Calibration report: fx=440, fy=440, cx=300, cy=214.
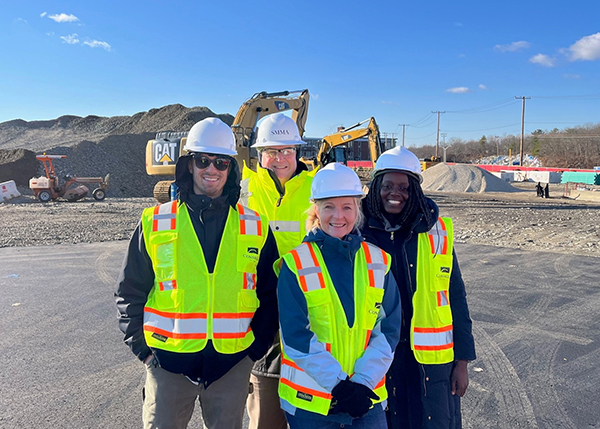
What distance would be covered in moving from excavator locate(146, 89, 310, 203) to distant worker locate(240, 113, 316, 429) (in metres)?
8.92

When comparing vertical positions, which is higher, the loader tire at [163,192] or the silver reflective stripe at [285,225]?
the silver reflective stripe at [285,225]

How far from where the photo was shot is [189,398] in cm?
237

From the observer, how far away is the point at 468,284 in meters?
7.28

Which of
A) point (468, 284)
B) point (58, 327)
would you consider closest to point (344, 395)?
point (58, 327)

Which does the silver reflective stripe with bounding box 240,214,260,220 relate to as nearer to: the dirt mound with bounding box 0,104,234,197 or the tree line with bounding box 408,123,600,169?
the dirt mound with bounding box 0,104,234,197

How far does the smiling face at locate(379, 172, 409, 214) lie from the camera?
2.55 metres

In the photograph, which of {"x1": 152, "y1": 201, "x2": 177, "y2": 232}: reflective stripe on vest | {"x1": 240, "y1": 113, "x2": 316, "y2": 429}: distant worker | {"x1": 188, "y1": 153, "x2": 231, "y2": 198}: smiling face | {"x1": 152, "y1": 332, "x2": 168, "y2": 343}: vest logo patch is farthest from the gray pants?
{"x1": 188, "y1": 153, "x2": 231, "y2": 198}: smiling face

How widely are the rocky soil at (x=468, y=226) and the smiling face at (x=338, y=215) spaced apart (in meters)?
9.45

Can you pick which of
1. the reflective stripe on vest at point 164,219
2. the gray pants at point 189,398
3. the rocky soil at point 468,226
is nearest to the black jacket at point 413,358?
the gray pants at point 189,398

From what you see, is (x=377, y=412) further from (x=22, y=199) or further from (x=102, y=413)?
(x=22, y=199)

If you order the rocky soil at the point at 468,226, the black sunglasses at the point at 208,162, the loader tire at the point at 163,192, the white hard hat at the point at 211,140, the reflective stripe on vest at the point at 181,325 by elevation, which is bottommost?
the rocky soil at the point at 468,226

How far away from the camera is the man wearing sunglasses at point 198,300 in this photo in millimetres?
2291

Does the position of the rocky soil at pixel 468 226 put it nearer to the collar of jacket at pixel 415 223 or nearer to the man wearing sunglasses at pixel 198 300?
the collar of jacket at pixel 415 223

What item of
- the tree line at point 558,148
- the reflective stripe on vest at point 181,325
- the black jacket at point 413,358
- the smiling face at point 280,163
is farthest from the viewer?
the tree line at point 558,148
